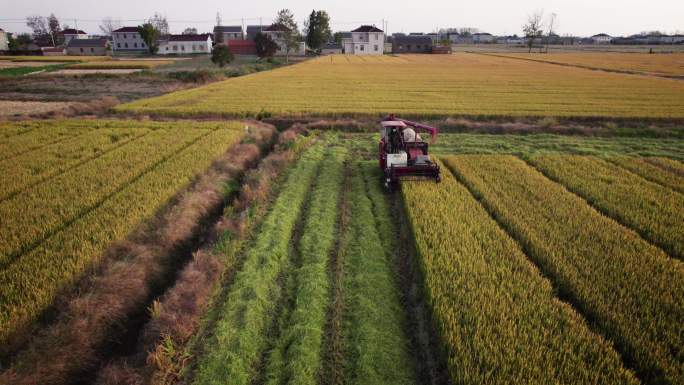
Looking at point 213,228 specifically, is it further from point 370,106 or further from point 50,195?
point 370,106

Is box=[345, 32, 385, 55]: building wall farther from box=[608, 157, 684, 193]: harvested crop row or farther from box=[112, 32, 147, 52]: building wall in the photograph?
box=[608, 157, 684, 193]: harvested crop row

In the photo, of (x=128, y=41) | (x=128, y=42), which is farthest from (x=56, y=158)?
(x=128, y=41)

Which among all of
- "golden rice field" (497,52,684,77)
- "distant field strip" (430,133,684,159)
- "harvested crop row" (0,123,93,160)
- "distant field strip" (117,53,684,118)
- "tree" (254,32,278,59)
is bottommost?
"distant field strip" (430,133,684,159)

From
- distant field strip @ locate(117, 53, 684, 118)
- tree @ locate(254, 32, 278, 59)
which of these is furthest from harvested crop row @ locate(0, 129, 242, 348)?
tree @ locate(254, 32, 278, 59)

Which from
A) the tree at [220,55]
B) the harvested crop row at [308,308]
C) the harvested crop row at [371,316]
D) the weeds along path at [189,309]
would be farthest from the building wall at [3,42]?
the harvested crop row at [371,316]

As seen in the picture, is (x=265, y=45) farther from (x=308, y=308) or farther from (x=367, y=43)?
(x=308, y=308)
